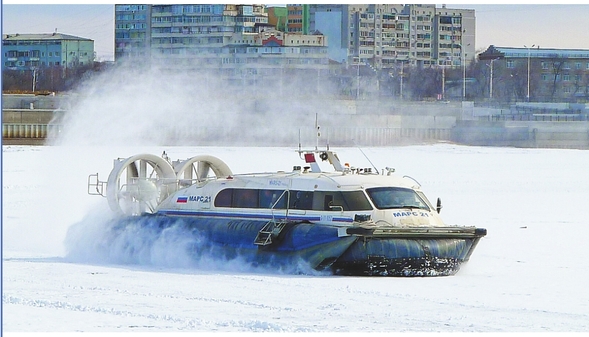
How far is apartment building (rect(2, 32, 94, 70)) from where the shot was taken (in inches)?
1280

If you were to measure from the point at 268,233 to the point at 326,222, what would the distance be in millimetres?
612

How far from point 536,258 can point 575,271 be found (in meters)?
1.10

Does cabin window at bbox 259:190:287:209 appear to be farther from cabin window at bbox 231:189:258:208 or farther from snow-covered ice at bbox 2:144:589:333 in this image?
snow-covered ice at bbox 2:144:589:333

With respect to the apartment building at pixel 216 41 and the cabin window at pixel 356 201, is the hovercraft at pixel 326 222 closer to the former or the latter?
the cabin window at pixel 356 201

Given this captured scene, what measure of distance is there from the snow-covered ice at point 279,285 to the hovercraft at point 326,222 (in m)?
0.20

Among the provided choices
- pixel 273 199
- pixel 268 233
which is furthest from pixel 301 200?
pixel 268 233

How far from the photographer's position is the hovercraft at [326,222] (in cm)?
1210

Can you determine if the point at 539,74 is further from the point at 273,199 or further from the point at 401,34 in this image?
the point at 273,199

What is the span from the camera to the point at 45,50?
35.0m

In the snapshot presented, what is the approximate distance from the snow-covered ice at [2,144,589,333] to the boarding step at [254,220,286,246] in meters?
0.31

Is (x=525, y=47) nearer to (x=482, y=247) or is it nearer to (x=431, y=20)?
(x=431, y=20)

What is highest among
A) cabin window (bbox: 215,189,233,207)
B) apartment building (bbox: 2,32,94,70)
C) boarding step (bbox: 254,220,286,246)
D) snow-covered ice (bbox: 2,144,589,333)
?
apartment building (bbox: 2,32,94,70)

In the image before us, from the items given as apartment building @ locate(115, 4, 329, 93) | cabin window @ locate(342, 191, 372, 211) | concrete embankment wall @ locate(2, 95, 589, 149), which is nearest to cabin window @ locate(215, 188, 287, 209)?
cabin window @ locate(342, 191, 372, 211)

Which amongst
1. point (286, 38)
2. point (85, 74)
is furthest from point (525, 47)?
point (85, 74)
